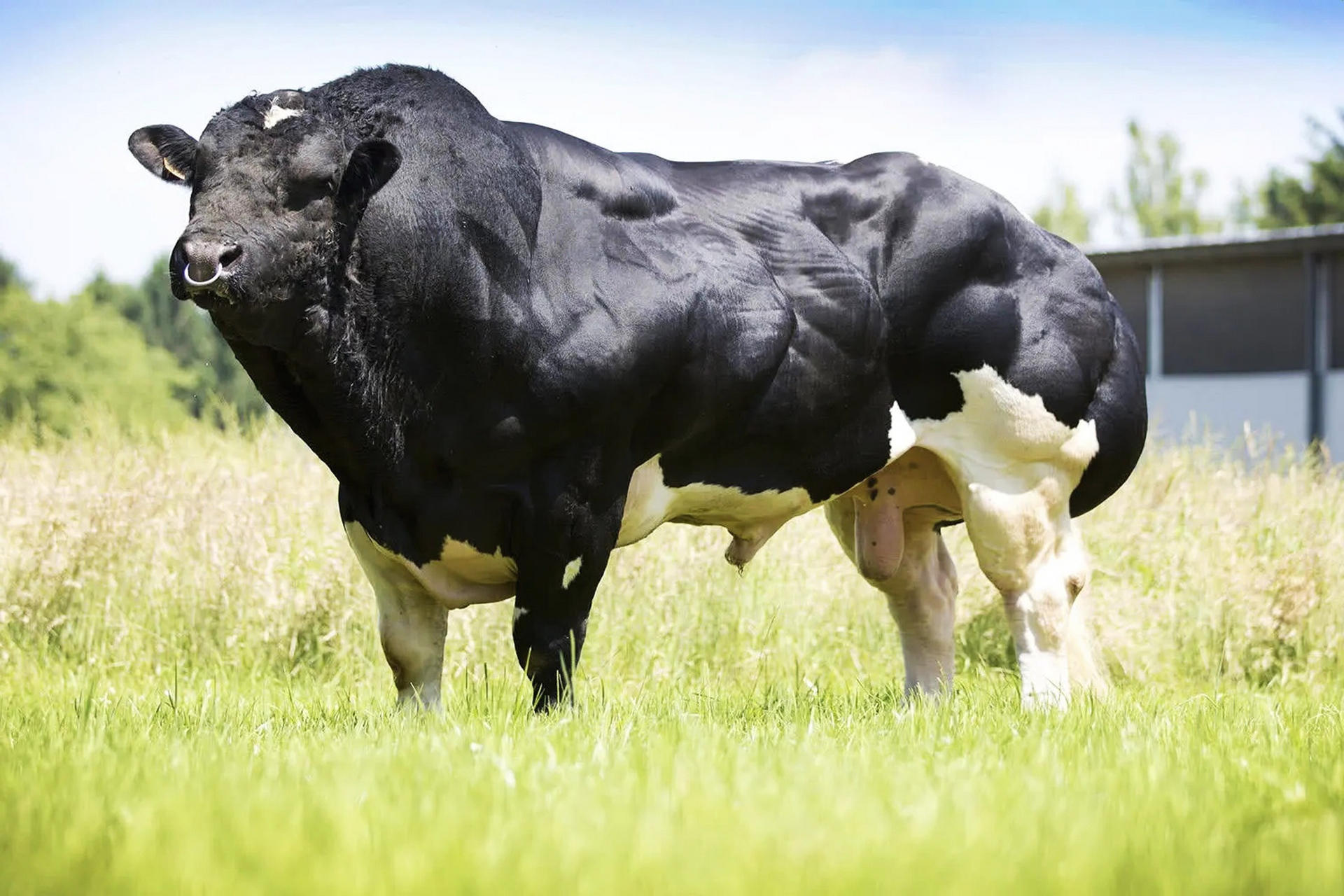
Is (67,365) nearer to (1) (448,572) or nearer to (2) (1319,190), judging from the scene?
(1) (448,572)

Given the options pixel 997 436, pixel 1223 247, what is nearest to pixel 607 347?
pixel 997 436

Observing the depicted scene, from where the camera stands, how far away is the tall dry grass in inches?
262

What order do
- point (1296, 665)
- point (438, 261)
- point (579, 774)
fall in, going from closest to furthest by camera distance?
point (579, 774) → point (438, 261) → point (1296, 665)

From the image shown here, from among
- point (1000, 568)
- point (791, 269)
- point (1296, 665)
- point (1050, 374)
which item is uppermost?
point (791, 269)

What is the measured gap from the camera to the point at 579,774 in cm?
319

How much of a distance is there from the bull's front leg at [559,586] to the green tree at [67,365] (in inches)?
Answer: 657

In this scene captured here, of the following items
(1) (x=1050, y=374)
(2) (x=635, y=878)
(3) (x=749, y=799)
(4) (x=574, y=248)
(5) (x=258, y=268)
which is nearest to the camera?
(2) (x=635, y=878)

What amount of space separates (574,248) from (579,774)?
65.4 inches

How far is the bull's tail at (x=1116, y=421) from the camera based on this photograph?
213 inches

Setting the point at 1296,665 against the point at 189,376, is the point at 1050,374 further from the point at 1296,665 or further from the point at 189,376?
the point at 189,376

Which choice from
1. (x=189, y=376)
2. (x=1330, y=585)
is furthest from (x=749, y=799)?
(x=189, y=376)

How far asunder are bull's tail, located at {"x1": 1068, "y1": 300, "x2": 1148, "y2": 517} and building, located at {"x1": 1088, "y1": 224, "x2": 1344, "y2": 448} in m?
15.3

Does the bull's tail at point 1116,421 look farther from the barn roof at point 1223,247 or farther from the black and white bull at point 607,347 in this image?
the barn roof at point 1223,247

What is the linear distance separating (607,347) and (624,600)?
308 cm
